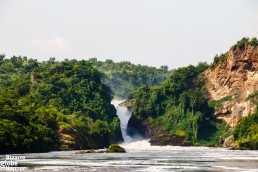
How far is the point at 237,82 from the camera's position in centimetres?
19138

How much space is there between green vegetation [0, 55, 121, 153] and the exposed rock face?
3820 cm

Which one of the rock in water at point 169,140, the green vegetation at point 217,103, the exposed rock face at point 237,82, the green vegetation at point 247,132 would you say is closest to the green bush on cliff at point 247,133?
the green vegetation at point 247,132

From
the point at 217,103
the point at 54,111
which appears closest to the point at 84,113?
the point at 54,111

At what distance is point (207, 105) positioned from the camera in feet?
638

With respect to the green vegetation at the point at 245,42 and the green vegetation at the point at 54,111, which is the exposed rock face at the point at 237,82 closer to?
the green vegetation at the point at 245,42

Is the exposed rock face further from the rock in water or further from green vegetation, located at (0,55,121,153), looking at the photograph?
green vegetation, located at (0,55,121,153)

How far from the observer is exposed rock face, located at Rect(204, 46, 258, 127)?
18525cm

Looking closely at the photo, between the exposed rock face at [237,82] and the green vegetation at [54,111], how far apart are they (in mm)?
38198

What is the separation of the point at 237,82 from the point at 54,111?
7341cm

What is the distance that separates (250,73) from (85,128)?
6579 centimetres

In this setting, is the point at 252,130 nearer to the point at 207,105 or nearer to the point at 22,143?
the point at 207,105

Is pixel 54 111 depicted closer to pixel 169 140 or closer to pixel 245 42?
pixel 169 140

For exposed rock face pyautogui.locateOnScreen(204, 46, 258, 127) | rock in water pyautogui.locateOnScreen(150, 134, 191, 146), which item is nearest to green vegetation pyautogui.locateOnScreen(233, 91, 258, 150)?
exposed rock face pyautogui.locateOnScreen(204, 46, 258, 127)

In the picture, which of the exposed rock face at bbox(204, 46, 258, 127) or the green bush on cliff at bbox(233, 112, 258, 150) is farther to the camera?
the exposed rock face at bbox(204, 46, 258, 127)
